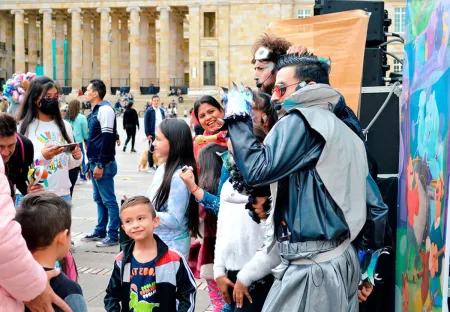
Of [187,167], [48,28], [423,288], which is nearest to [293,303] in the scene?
[423,288]

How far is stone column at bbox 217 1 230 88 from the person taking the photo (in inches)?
2409

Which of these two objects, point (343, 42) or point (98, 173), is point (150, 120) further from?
point (343, 42)

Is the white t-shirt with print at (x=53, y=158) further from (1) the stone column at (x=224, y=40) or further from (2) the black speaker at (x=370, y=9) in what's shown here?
(1) the stone column at (x=224, y=40)

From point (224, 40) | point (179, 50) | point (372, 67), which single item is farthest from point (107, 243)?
point (179, 50)

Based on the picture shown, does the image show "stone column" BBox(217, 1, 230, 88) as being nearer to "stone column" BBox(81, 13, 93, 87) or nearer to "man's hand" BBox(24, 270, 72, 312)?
"stone column" BBox(81, 13, 93, 87)

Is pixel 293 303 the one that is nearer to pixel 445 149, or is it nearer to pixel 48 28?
pixel 445 149

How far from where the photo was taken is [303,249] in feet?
10.5

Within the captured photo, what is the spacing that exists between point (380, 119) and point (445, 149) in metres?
2.63

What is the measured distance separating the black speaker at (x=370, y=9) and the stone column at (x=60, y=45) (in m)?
66.6

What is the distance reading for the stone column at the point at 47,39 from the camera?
68938mm

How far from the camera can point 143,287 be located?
4305 mm

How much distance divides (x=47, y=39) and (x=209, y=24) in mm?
16639

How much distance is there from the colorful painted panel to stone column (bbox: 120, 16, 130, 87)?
224 ft

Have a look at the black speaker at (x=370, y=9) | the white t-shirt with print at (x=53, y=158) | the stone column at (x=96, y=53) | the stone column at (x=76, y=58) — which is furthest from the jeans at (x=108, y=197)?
the stone column at (x=96, y=53)
